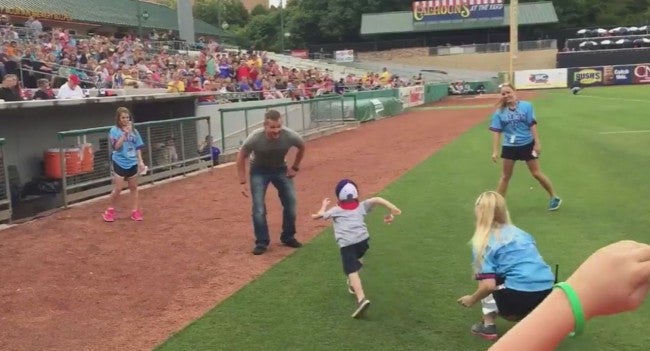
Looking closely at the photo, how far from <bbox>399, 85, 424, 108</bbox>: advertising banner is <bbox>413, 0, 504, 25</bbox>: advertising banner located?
28.4m

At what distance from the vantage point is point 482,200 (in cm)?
505

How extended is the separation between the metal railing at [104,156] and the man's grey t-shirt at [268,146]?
5114 mm

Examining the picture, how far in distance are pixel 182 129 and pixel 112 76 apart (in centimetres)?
549

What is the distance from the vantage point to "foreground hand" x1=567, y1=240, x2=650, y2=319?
1.23 metres

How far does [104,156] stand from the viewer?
1354 centimetres

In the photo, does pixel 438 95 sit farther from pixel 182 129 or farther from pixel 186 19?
pixel 182 129

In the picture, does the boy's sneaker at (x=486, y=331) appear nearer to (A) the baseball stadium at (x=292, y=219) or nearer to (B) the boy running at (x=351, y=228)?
(A) the baseball stadium at (x=292, y=219)

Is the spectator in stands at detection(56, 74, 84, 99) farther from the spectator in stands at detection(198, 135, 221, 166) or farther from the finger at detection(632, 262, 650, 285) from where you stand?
the finger at detection(632, 262, 650, 285)

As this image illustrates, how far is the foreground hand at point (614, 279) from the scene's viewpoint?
1.23 meters

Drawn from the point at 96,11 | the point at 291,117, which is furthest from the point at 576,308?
the point at 96,11

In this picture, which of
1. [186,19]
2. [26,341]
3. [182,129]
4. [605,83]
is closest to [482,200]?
[26,341]

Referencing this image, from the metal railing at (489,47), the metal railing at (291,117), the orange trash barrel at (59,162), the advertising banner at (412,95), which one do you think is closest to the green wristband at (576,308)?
the orange trash barrel at (59,162)

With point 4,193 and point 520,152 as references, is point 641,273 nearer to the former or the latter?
point 520,152

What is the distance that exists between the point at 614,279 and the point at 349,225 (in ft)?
16.8
